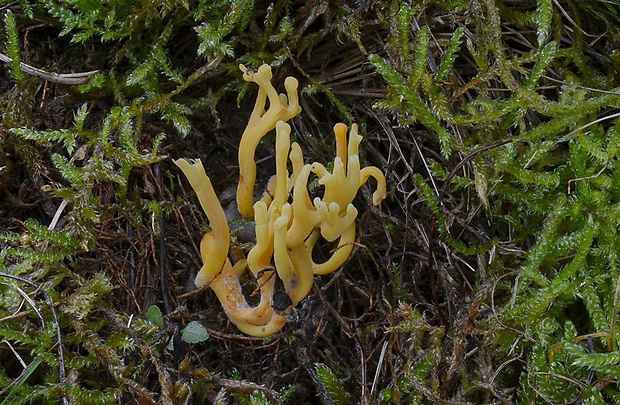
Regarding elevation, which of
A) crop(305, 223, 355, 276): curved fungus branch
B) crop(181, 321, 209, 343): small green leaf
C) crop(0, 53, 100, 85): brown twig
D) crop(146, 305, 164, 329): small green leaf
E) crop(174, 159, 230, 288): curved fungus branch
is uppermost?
crop(0, 53, 100, 85): brown twig

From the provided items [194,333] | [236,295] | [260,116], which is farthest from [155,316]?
[260,116]

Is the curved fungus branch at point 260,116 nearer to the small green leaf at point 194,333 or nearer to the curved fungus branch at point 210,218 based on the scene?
the curved fungus branch at point 210,218

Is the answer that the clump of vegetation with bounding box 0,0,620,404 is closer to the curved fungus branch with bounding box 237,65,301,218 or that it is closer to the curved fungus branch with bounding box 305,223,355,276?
the curved fungus branch with bounding box 305,223,355,276

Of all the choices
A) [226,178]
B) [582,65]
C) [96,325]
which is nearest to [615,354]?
[582,65]

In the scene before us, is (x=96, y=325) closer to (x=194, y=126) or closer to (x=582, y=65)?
(x=194, y=126)

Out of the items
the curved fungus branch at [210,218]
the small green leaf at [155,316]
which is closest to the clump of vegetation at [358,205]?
the small green leaf at [155,316]

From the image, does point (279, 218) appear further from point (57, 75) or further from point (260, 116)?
point (57, 75)

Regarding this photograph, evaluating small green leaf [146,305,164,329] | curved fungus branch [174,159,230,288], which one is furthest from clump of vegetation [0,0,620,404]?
curved fungus branch [174,159,230,288]
